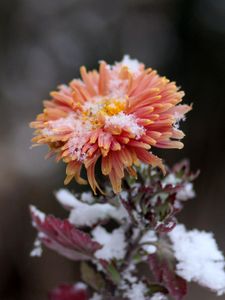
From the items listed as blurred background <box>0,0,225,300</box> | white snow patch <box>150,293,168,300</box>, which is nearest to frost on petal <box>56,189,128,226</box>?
white snow patch <box>150,293,168,300</box>

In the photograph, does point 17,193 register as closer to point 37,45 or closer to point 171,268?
point 37,45

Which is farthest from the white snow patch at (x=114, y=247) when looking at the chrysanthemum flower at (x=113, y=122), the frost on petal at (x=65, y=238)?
the chrysanthemum flower at (x=113, y=122)

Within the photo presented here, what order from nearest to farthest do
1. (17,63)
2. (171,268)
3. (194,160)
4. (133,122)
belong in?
(133,122), (171,268), (194,160), (17,63)

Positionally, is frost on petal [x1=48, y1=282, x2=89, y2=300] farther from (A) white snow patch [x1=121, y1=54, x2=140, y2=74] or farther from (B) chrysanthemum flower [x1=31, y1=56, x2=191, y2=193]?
(A) white snow patch [x1=121, y1=54, x2=140, y2=74]

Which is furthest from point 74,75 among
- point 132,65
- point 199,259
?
point 199,259

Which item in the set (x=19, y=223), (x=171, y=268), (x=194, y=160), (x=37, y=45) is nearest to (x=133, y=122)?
(x=171, y=268)

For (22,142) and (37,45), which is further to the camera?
(37,45)
